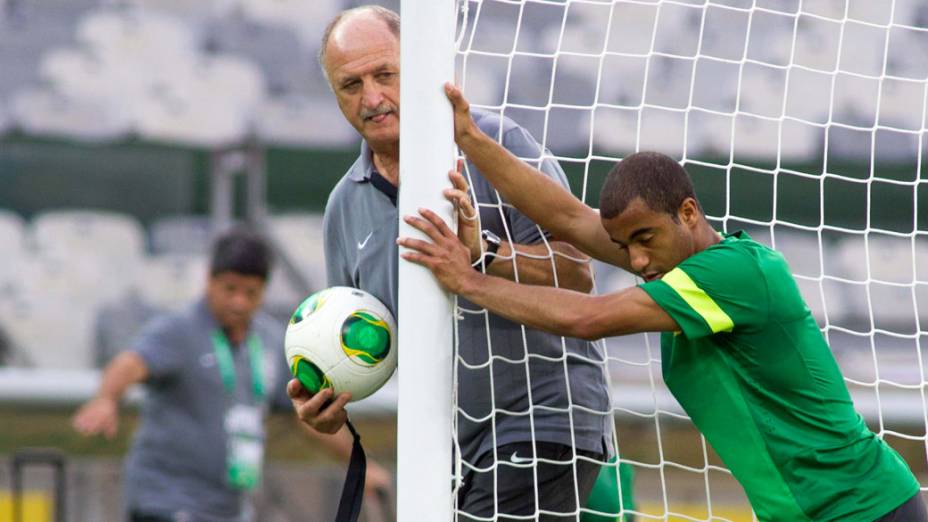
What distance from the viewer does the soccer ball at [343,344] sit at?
3059 mm

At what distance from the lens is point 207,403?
18.3 ft

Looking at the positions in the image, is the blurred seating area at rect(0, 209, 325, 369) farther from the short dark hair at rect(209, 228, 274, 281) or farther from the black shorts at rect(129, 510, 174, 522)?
the black shorts at rect(129, 510, 174, 522)

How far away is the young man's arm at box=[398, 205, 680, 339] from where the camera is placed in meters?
2.81

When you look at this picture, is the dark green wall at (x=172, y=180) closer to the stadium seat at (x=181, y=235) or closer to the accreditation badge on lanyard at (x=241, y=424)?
the stadium seat at (x=181, y=235)

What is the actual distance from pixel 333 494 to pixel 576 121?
113 inches

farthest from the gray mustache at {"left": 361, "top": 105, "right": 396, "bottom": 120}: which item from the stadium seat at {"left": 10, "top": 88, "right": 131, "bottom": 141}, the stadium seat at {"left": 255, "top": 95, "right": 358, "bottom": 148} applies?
the stadium seat at {"left": 10, "top": 88, "right": 131, "bottom": 141}

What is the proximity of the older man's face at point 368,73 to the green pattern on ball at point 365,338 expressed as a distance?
1.46 ft

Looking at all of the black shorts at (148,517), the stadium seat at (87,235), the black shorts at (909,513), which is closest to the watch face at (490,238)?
the black shorts at (909,513)

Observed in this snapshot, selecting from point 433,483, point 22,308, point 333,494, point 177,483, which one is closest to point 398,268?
point 433,483

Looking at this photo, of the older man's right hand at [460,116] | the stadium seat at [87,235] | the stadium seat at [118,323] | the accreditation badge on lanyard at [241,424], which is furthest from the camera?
the stadium seat at [87,235]

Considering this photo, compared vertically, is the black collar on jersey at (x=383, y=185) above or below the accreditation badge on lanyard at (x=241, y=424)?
above

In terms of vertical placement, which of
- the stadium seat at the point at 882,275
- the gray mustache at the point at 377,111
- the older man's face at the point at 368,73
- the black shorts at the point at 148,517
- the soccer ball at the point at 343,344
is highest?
the older man's face at the point at 368,73

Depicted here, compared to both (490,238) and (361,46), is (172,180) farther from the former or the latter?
(490,238)

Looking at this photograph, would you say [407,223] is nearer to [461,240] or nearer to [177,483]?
[461,240]
